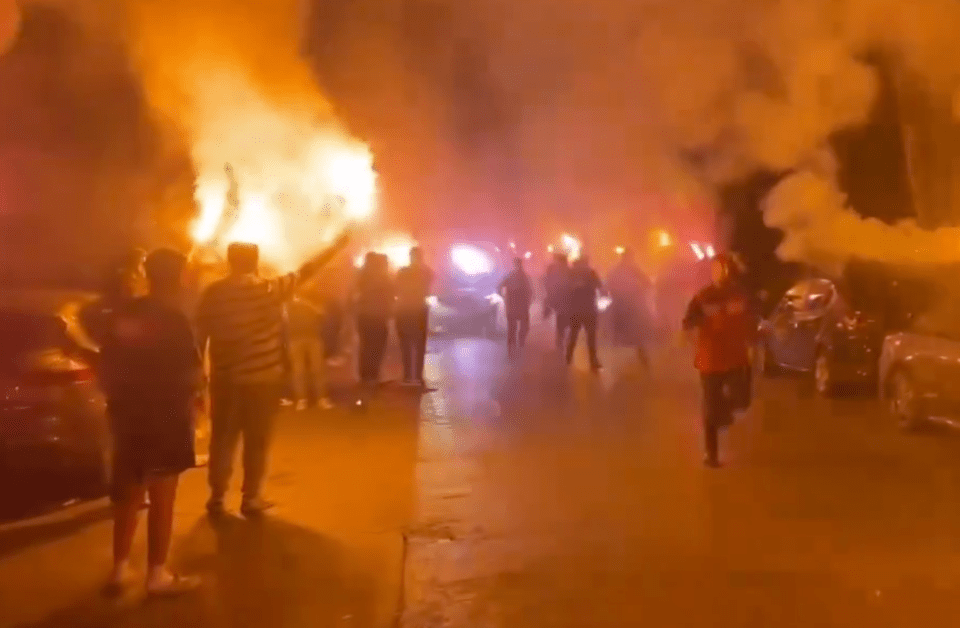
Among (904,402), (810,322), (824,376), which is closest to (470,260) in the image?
(810,322)

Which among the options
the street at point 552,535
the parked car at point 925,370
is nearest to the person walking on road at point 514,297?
the street at point 552,535

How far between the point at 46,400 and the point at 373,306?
20.7 feet

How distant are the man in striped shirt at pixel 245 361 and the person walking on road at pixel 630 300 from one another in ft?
32.7

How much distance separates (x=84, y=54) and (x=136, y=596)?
12423 mm

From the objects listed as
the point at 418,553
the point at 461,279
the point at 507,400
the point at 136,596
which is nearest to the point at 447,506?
the point at 418,553

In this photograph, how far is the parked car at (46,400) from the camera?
7409 mm

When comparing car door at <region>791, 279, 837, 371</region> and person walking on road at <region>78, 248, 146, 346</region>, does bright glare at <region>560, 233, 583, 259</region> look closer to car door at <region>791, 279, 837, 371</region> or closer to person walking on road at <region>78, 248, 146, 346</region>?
car door at <region>791, 279, 837, 371</region>

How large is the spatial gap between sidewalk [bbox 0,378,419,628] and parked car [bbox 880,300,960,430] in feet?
14.5

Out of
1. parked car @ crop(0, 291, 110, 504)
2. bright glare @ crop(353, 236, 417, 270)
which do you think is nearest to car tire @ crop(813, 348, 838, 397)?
parked car @ crop(0, 291, 110, 504)

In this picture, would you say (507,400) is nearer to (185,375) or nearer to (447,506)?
(447,506)

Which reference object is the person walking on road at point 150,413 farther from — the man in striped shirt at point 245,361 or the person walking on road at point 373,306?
the person walking on road at point 373,306

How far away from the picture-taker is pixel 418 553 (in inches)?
258

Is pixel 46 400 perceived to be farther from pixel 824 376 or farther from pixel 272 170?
pixel 824 376

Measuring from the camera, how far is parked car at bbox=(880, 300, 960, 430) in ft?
32.1
